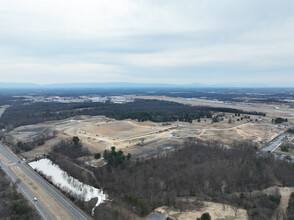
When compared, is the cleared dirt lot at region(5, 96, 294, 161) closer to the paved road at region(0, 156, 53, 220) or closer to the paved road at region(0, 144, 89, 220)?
the paved road at region(0, 144, 89, 220)

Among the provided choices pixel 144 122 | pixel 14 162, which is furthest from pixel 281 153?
pixel 14 162

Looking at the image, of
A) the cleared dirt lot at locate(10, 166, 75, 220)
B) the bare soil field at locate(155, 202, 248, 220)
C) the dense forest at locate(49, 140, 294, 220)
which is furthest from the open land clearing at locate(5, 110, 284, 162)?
the bare soil field at locate(155, 202, 248, 220)

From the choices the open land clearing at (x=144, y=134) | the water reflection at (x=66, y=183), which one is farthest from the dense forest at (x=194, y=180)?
the open land clearing at (x=144, y=134)

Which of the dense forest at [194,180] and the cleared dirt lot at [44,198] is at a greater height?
the dense forest at [194,180]

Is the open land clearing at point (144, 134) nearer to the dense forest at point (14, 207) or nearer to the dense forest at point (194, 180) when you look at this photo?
the dense forest at point (194, 180)

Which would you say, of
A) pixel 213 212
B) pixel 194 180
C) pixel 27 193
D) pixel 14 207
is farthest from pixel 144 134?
pixel 14 207
